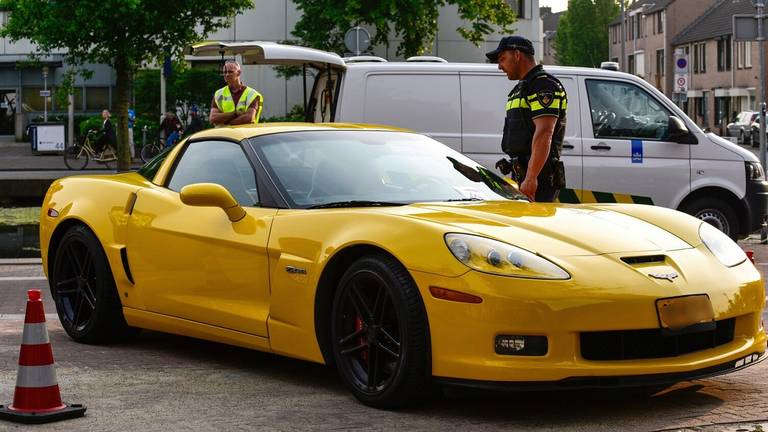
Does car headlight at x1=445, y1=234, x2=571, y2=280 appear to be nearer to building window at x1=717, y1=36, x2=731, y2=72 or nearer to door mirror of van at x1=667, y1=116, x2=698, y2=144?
door mirror of van at x1=667, y1=116, x2=698, y2=144

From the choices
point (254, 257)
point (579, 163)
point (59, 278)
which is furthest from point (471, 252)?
point (579, 163)

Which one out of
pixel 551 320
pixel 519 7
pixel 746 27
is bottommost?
pixel 551 320

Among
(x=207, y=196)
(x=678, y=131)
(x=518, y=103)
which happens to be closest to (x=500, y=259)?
(x=207, y=196)

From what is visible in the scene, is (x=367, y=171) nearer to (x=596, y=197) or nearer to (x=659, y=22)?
(x=596, y=197)

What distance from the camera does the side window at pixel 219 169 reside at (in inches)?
270

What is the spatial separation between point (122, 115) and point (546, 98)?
20952mm

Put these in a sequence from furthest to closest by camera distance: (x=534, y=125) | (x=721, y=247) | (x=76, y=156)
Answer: (x=76, y=156) → (x=534, y=125) → (x=721, y=247)

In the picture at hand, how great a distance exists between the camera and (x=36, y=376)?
5.60m

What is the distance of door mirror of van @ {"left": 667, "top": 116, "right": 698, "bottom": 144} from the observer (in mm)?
13172

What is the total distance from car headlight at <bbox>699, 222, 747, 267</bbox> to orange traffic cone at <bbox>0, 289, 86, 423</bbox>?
8.91 feet

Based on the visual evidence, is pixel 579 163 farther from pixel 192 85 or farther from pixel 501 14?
pixel 192 85

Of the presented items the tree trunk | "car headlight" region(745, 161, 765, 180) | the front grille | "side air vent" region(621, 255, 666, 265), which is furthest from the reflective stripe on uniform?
the tree trunk

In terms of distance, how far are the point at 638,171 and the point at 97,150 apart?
2781cm

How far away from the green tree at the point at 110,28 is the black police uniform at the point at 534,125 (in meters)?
19.5
